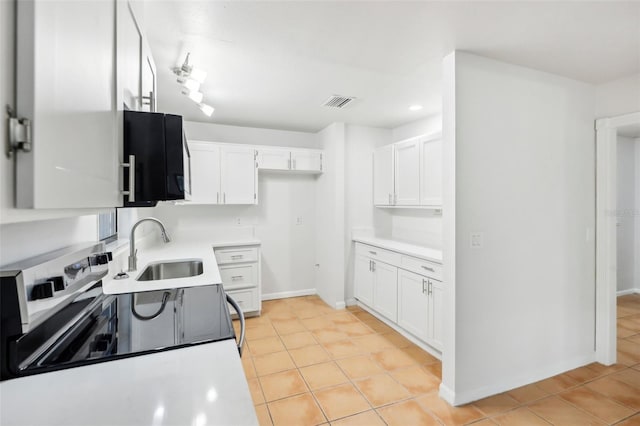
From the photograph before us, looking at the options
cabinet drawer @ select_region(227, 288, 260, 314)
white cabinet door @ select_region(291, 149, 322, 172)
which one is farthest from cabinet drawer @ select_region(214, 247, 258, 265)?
white cabinet door @ select_region(291, 149, 322, 172)

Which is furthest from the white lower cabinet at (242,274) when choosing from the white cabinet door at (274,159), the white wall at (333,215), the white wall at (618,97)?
the white wall at (618,97)

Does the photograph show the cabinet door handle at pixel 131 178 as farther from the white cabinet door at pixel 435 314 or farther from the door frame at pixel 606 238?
the door frame at pixel 606 238

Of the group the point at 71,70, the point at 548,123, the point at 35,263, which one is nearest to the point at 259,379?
the point at 35,263

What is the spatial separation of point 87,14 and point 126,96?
1.23 feet

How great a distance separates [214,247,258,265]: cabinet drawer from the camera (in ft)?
11.7

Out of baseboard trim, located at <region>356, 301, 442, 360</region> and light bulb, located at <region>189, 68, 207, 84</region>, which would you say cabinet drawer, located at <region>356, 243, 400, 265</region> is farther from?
light bulb, located at <region>189, 68, 207, 84</region>

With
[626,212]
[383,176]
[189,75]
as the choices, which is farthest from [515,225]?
[626,212]

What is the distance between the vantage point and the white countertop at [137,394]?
0.65 meters

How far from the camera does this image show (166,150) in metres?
1.06

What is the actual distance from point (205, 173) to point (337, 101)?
69.9 inches

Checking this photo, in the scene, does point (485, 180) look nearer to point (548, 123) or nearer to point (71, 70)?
point (548, 123)

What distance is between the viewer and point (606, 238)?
2.60m

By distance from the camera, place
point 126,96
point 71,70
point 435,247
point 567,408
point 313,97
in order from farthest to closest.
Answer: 1. point 435,247
2. point 313,97
3. point 567,408
4. point 126,96
5. point 71,70

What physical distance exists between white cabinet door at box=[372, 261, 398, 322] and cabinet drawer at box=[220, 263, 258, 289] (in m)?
1.45
